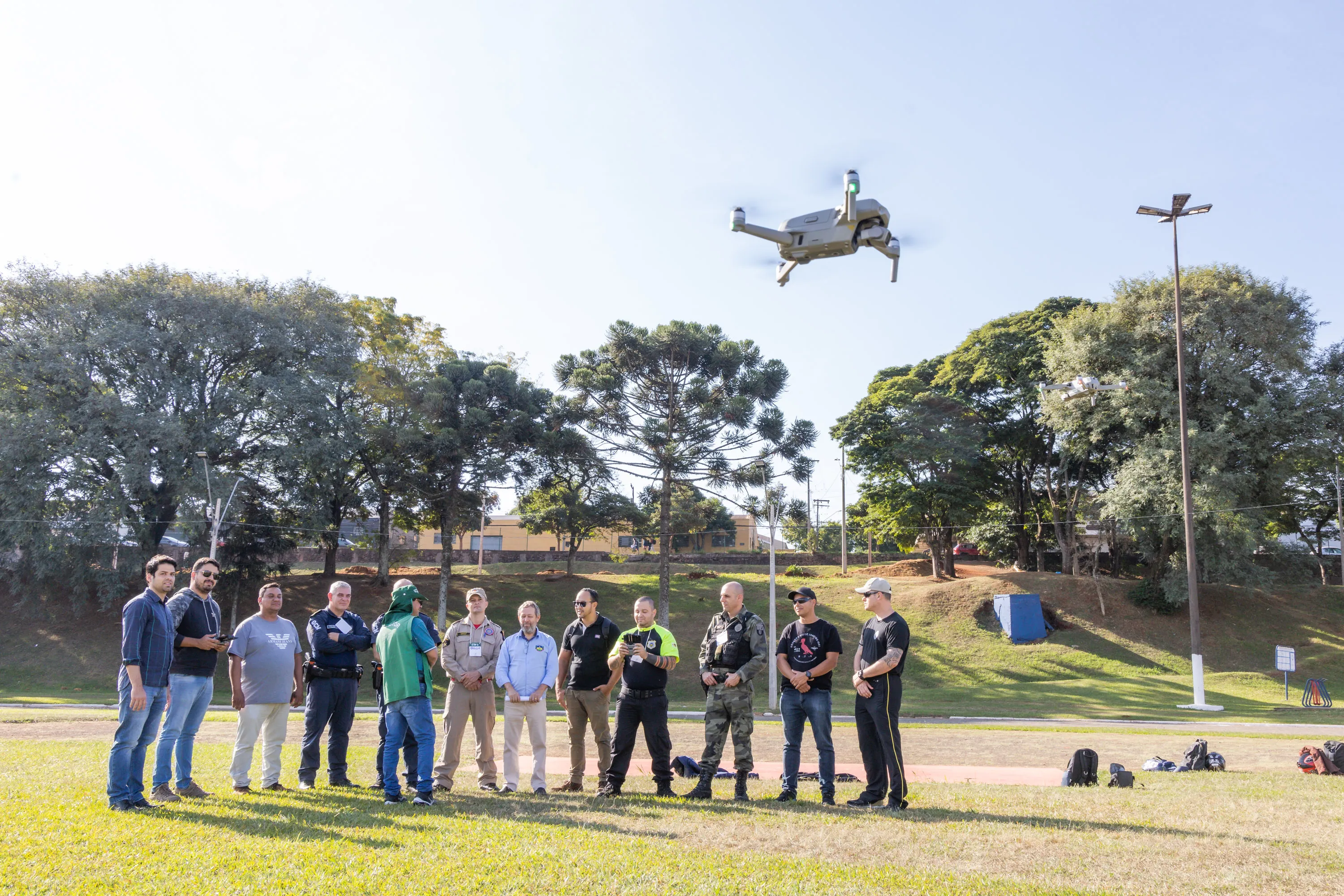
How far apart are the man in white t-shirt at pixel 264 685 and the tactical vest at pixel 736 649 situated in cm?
362

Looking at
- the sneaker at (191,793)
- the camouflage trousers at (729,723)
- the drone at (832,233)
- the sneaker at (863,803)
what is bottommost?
the sneaker at (863,803)

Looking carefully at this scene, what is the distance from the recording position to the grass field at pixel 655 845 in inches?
165

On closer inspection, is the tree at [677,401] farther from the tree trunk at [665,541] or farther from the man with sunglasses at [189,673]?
the man with sunglasses at [189,673]

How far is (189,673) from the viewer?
22.0ft

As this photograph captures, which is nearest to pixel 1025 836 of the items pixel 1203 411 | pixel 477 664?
pixel 477 664

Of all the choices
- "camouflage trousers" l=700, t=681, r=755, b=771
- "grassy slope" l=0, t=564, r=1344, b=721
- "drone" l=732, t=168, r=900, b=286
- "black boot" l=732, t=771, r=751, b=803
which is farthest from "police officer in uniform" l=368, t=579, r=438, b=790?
"grassy slope" l=0, t=564, r=1344, b=721

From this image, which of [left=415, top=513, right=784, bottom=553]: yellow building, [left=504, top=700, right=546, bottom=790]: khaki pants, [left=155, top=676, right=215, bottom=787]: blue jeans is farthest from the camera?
[left=415, top=513, right=784, bottom=553]: yellow building

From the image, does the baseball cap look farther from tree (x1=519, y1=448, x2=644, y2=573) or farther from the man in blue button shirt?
tree (x1=519, y1=448, x2=644, y2=573)

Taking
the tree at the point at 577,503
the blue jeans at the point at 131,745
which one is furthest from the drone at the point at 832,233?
the tree at the point at 577,503

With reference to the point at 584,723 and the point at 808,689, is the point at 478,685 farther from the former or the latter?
the point at 808,689

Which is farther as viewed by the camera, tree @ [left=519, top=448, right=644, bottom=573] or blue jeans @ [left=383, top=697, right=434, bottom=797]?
tree @ [left=519, top=448, right=644, bottom=573]

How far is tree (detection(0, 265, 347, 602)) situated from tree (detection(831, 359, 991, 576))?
22946 mm

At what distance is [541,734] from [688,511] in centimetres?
3814

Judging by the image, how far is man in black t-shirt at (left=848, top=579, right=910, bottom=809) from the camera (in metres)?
6.61
